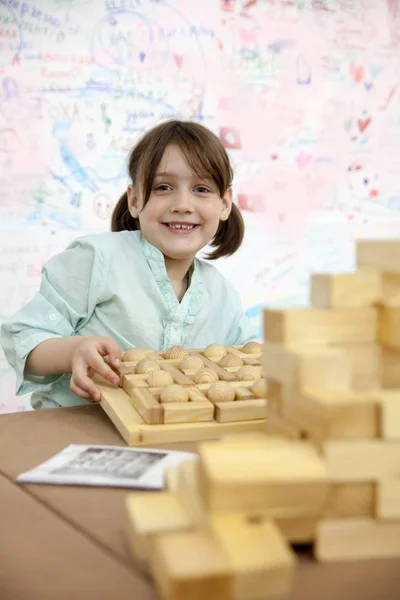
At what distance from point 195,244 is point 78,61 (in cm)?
180

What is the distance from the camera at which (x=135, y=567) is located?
62 centimetres

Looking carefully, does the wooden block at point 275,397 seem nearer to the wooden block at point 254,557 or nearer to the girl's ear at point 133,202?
the wooden block at point 254,557

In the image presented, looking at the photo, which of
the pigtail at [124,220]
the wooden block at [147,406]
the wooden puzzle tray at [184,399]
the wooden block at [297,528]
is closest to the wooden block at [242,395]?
the wooden puzzle tray at [184,399]

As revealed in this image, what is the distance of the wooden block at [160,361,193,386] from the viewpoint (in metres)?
1.12

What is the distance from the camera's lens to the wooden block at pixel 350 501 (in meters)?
0.60

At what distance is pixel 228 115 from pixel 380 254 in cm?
286

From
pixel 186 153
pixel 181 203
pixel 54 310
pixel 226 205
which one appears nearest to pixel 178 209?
pixel 181 203

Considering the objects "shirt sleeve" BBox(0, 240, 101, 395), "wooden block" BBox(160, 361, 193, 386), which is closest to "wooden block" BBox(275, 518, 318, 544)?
"wooden block" BBox(160, 361, 193, 386)

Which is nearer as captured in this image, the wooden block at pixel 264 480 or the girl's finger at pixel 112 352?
the wooden block at pixel 264 480

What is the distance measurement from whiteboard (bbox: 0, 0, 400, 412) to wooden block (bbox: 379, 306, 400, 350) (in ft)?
8.63

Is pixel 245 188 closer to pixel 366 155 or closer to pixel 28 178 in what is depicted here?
pixel 366 155

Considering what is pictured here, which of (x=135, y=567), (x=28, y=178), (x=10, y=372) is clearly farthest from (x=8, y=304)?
(x=135, y=567)

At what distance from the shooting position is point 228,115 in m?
3.43

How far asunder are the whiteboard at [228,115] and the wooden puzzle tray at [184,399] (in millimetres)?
2045
